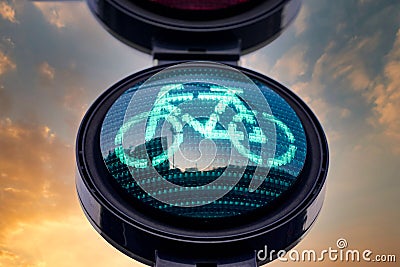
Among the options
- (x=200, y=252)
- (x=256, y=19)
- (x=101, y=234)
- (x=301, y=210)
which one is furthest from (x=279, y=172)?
(x=256, y=19)

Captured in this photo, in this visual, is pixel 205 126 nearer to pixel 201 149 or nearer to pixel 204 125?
pixel 204 125

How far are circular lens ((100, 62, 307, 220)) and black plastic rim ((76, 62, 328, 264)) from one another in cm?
37

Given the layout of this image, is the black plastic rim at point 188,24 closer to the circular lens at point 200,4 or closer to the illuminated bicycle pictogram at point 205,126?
the circular lens at point 200,4

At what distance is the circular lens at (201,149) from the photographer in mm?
17281

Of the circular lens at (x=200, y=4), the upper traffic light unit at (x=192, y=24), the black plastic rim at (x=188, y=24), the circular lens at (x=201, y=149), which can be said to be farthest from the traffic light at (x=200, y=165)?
the circular lens at (x=200, y=4)

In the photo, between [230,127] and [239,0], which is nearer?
[230,127]

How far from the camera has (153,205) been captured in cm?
1702

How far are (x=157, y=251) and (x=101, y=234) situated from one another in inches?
76.0

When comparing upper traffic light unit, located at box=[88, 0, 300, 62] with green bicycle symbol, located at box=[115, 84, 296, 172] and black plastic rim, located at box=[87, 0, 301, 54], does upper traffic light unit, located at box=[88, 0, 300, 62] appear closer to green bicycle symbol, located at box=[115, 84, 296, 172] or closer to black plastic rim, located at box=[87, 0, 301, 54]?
black plastic rim, located at box=[87, 0, 301, 54]

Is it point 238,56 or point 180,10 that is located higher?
point 180,10

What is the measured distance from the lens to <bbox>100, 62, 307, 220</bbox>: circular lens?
680 inches

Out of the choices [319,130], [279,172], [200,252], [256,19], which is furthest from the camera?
[256,19]

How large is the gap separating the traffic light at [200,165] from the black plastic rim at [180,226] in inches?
1.3

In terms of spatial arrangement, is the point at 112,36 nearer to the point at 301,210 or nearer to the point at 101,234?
the point at 101,234
